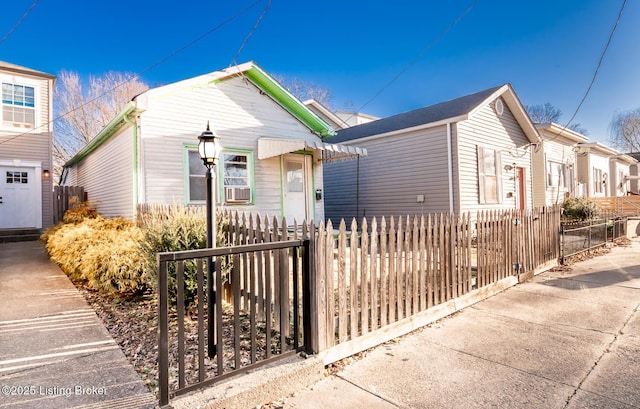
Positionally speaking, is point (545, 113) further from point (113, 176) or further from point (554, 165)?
point (113, 176)

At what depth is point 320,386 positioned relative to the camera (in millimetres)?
2758

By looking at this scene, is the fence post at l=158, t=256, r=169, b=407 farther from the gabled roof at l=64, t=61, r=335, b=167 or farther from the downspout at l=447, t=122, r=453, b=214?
the downspout at l=447, t=122, r=453, b=214

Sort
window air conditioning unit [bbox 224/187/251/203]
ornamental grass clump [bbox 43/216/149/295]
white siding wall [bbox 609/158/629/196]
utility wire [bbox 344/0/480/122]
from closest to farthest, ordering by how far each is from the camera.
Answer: ornamental grass clump [bbox 43/216/149/295] < window air conditioning unit [bbox 224/187/251/203] < utility wire [bbox 344/0/480/122] < white siding wall [bbox 609/158/629/196]

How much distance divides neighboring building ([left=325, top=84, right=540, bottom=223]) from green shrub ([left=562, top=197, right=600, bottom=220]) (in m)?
1.30

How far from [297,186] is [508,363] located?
27.0ft

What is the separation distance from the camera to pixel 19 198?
465 inches

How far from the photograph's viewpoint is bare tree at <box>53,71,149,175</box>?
78.7ft

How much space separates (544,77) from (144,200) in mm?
20271

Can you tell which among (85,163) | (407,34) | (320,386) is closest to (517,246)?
(320,386)

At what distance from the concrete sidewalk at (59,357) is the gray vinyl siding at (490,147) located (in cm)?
1001

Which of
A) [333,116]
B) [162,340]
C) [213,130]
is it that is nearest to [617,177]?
[333,116]

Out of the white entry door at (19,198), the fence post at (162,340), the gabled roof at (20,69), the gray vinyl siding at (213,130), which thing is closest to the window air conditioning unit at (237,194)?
the gray vinyl siding at (213,130)

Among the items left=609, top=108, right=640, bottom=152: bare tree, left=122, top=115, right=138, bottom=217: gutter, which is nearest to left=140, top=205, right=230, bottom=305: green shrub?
left=122, top=115, right=138, bottom=217: gutter

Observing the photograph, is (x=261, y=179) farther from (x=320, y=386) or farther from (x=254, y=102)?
(x=320, y=386)
